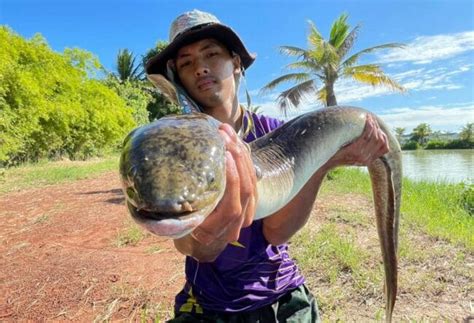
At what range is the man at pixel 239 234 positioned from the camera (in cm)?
185

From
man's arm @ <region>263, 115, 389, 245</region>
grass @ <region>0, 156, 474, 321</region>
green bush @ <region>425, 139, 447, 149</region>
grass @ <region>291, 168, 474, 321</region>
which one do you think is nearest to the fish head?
man's arm @ <region>263, 115, 389, 245</region>

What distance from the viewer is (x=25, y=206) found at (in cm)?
826

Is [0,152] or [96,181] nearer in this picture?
[96,181]

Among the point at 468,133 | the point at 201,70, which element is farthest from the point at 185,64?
the point at 468,133

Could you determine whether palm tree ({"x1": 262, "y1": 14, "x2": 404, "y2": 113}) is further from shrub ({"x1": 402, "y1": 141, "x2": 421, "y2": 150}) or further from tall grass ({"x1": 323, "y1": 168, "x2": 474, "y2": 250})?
shrub ({"x1": 402, "y1": 141, "x2": 421, "y2": 150})

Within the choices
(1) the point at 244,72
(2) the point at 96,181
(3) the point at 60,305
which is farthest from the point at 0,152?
(1) the point at 244,72

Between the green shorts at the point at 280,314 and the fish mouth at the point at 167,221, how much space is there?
2.80 feet

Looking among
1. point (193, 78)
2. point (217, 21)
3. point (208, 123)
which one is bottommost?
point (208, 123)

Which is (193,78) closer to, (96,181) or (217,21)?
(217,21)

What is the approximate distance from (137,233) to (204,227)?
462 cm

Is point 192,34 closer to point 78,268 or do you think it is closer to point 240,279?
point 240,279

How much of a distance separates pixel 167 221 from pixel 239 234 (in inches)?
24.2

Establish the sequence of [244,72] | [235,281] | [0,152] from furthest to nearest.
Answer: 1. [0,152]
2. [244,72]
3. [235,281]

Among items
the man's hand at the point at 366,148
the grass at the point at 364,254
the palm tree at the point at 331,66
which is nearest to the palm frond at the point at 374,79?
the palm tree at the point at 331,66
